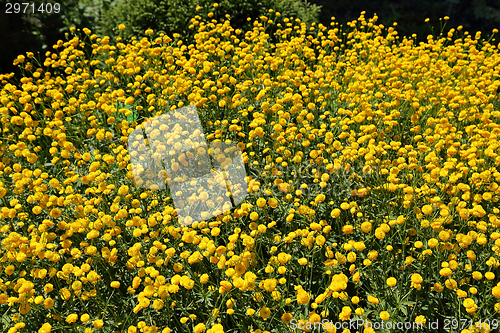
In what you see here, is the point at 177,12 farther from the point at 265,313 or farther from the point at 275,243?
the point at 265,313

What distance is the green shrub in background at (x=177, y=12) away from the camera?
5957mm

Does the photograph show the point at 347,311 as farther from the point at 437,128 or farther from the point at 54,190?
the point at 54,190

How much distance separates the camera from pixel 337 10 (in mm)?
9750

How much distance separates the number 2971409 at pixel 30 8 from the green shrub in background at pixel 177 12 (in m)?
1.08

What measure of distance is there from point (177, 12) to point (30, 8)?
2.83 metres

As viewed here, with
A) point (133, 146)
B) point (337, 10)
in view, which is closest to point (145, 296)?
point (133, 146)

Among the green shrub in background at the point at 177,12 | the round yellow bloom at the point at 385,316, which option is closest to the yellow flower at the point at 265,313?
the round yellow bloom at the point at 385,316

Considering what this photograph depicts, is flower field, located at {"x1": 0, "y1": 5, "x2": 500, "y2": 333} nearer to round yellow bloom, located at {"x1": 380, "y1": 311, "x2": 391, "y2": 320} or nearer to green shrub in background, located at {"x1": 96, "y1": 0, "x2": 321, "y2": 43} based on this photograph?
round yellow bloom, located at {"x1": 380, "y1": 311, "x2": 391, "y2": 320}

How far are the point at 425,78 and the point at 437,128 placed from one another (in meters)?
1.30

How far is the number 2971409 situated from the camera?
20.9 ft

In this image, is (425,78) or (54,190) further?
(425,78)

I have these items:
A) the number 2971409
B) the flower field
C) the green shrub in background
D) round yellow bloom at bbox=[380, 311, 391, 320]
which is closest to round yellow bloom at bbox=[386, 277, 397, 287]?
the flower field

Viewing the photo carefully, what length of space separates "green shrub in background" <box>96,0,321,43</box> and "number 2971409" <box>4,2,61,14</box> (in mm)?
1083

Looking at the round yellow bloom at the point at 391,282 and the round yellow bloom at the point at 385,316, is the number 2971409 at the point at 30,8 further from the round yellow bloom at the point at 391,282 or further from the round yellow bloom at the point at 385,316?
the round yellow bloom at the point at 385,316
